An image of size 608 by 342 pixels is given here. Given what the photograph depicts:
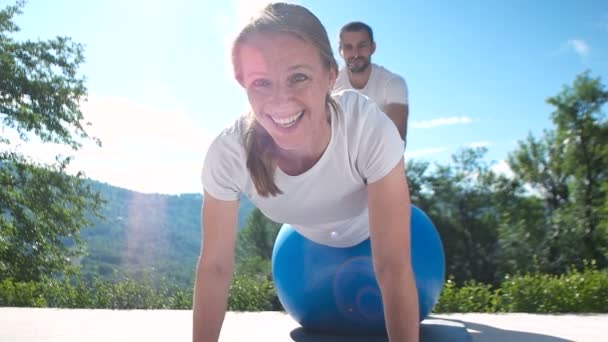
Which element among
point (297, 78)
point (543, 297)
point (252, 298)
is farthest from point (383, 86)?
point (252, 298)

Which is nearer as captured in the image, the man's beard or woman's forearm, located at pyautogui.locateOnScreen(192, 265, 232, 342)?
woman's forearm, located at pyautogui.locateOnScreen(192, 265, 232, 342)

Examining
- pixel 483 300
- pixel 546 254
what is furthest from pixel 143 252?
pixel 483 300

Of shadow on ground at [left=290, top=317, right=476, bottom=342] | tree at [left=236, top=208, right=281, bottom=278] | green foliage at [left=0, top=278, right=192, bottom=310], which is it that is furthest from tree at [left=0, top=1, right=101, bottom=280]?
tree at [left=236, top=208, right=281, bottom=278]

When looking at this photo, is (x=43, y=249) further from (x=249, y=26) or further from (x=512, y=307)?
(x=249, y=26)

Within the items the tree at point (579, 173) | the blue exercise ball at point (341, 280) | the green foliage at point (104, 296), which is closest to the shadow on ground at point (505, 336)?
the blue exercise ball at point (341, 280)

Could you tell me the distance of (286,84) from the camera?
2.12 meters

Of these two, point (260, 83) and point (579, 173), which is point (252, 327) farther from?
point (579, 173)

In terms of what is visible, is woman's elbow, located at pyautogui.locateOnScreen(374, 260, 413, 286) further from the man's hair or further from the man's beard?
the man's hair

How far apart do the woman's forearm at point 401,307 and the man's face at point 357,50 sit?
7.77 feet

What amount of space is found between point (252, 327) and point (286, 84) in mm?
2877

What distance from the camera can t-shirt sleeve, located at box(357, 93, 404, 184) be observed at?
221 cm

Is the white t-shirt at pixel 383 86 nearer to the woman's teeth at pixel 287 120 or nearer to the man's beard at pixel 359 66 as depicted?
the man's beard at pixel 359 66

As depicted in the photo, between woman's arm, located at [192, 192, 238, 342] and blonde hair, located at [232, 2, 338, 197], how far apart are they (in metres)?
0.18

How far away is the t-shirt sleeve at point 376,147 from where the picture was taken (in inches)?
86.9
